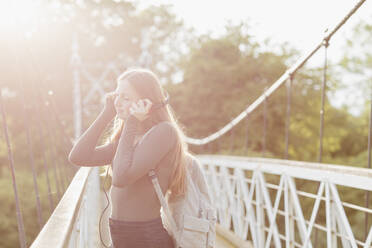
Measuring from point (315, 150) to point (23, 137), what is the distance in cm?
1045

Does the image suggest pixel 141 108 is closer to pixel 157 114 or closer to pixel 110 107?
pixel 157 114

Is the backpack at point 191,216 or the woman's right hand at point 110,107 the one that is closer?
the backpack at point 191,216

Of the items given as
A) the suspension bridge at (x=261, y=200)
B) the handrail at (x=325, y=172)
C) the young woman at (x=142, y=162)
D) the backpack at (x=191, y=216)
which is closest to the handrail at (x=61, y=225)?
the suspension bridge at (x=261, y=200)

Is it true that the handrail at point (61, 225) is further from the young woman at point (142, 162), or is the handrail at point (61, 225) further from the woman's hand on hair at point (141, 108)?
the woman's hand on hair at point (141, 108)

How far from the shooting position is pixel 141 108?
4.98 ft

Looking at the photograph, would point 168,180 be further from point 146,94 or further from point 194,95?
point 194,95

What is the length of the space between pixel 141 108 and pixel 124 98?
92 millimetres

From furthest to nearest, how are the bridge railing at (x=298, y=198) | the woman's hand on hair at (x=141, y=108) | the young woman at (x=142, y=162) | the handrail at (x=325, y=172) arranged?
the bridge railing at (x=298, y=198) < the handrail at (x=325, y=172) < the woman's hand on hair at (x=141, y=108) < the young woman at (x=142, y=162)

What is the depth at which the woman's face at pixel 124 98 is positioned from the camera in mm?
1568

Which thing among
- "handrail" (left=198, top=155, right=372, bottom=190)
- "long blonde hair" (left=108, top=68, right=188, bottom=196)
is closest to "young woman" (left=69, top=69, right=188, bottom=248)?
"long blonde hair" (left=108, top=68, right=188, bottom=196)

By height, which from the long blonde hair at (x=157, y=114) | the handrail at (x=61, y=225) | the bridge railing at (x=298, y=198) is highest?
the long blonde hair at (x=157, y=114)

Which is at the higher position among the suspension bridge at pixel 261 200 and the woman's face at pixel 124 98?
the woman's face at pixel 124 98

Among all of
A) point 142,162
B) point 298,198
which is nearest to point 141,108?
point 142,162

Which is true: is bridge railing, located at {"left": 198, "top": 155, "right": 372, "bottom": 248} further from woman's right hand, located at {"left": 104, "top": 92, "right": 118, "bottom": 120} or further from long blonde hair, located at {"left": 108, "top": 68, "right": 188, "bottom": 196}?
woman's right hand, located at {"left": 104, "top": 92, "right": 118, "bottom": 120}
